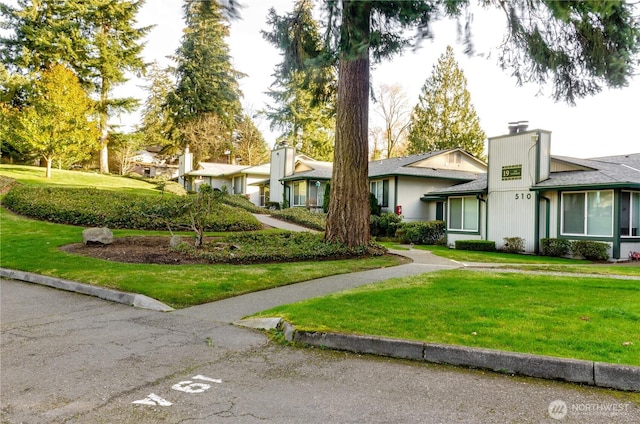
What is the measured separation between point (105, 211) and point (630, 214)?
852 inches

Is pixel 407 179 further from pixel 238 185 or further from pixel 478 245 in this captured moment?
pixel 238 185

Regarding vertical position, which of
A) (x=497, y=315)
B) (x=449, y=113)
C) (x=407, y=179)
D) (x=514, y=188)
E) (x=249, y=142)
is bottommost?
(x=497, y=315)

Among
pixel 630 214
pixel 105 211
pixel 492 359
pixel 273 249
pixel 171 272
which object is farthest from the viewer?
pixel 105 211

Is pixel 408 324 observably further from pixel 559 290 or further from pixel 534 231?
pixel 534 231

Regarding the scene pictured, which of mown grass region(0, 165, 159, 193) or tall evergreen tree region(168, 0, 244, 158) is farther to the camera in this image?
tall evergreen tree region(168, 0, 244, 158)

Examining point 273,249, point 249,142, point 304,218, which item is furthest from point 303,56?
point 249,142

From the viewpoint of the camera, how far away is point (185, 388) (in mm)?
3822

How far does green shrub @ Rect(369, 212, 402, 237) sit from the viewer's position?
23.9 m

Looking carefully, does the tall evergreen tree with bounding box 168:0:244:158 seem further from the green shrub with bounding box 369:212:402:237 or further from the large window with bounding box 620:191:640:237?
the large window with bounding box 620:191:640:237

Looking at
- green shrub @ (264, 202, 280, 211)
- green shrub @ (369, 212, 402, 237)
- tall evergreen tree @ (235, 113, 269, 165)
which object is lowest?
green shrub @ (369, 212, 402, 237)

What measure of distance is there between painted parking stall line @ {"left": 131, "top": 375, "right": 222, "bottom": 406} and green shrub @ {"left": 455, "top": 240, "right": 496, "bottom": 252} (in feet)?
57.7

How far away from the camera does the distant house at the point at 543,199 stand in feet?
52.9

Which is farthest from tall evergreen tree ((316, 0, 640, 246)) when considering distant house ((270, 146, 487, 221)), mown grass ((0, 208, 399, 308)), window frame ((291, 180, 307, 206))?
window frame ((291, 180, 307, 206))

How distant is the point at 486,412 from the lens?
331 centimetres
